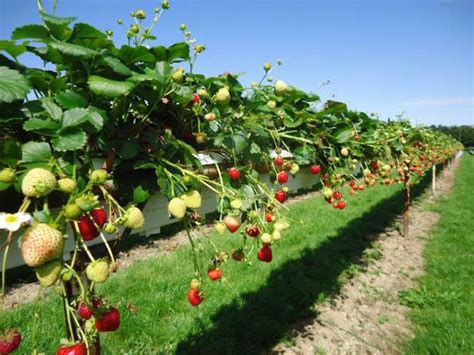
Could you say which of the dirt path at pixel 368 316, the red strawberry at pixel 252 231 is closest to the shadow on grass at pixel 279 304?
the dirt path at pixel 368 316

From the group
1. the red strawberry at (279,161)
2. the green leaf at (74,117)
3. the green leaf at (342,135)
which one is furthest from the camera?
the green leaf at (342,135)

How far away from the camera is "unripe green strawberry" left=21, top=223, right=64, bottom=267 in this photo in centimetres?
75

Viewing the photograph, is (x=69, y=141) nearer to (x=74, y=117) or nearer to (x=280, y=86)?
(x=74, y=117)

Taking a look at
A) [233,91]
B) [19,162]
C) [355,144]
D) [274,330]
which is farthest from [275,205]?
[274,330]

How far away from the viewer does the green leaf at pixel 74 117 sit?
3.16ft

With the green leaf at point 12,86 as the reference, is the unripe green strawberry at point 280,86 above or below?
above

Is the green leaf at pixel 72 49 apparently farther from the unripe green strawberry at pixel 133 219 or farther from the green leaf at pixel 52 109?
the unripe green strawberry at pixel 133 219

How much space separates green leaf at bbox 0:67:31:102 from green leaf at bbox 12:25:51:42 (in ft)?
0.33

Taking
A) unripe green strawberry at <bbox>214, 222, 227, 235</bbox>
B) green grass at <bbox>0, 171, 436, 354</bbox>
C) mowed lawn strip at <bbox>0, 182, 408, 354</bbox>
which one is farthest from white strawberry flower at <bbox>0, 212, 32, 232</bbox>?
green grass at <bbox>0, 171, 436, 354</bbox>

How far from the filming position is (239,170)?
5.01 feet

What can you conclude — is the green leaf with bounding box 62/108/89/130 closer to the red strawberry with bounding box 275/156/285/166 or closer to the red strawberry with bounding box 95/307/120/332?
the red strawberry with bounding box 95/307/120/332

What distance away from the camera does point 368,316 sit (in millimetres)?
4160

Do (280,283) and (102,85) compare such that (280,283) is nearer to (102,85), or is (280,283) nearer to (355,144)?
(355,144)

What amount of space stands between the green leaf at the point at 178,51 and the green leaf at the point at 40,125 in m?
0.49
